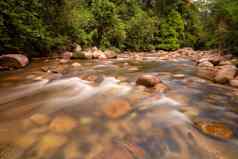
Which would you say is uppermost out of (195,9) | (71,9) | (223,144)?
(195,9)

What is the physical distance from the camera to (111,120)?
7.82ft

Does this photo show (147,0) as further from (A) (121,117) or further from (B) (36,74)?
(A) (121,117)

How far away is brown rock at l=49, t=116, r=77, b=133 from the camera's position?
2123 mm

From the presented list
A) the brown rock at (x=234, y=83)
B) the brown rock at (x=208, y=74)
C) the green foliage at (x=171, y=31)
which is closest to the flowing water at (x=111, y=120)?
the brown rock at (x=234, y=83)

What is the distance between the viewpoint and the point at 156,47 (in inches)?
754

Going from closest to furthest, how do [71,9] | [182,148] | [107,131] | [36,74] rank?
[182,148], [107,131], [36,74], [71,9]

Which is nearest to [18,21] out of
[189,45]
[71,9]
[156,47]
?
[71,9]

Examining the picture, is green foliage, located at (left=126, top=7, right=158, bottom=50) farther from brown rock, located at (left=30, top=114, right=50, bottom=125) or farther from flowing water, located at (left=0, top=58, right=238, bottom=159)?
brown rock, located at (left=30, top=114, right=50, bottom=125)

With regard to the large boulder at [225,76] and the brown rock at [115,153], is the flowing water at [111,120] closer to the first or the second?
the brown rock at [115,153]

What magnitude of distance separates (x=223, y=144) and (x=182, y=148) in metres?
0.45

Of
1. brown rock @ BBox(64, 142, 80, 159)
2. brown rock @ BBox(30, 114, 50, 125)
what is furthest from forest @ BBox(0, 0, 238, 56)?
brown rock @ BBox(64, 142, 80, 159)

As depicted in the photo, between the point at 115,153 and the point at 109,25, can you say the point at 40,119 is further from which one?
the point at 109,25

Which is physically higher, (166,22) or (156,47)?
(166,22)

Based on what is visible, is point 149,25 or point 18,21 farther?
point 149,25
